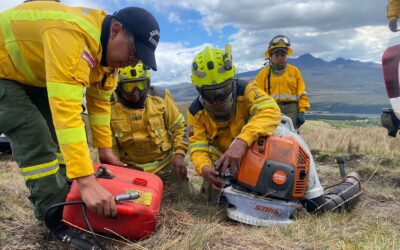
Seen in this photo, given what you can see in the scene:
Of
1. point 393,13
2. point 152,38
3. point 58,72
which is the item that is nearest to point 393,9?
point 393,13

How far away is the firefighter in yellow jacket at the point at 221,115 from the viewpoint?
146 inches

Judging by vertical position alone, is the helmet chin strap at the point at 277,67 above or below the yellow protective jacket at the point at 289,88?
above

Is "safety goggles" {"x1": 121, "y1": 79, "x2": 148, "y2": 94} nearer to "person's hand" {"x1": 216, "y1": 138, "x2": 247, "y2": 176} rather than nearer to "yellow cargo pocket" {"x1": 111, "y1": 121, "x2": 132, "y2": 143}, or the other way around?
"yellow cargo pocket" {"x1": 111, "y1": 121, "x2": 132, "y2": 143}

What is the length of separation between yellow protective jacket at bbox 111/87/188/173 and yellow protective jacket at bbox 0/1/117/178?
1.70 m

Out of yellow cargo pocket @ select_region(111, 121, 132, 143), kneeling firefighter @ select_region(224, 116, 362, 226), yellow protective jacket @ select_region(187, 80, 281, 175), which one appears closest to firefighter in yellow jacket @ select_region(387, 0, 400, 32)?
yellow protective jacket @ select_region(187, 80, 281, 175)

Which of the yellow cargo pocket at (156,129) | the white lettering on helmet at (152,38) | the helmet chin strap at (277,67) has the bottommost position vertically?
the yellow cargo pocket at (156,129)

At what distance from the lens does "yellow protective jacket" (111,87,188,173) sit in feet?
15.7

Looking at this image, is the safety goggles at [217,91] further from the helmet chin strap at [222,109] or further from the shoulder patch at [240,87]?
the shoulder patch at [240,87]

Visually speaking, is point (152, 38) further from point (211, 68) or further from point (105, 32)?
point (211, 68)

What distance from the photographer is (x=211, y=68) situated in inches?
155

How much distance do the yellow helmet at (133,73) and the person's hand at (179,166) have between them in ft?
3.28

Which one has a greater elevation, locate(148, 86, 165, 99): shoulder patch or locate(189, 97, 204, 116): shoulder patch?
locate(148, 86, 165, 99): shoulder patch

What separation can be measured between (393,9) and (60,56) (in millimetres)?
4803

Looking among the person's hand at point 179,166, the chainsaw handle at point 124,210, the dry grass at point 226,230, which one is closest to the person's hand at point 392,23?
the dry grass at point 226,230
